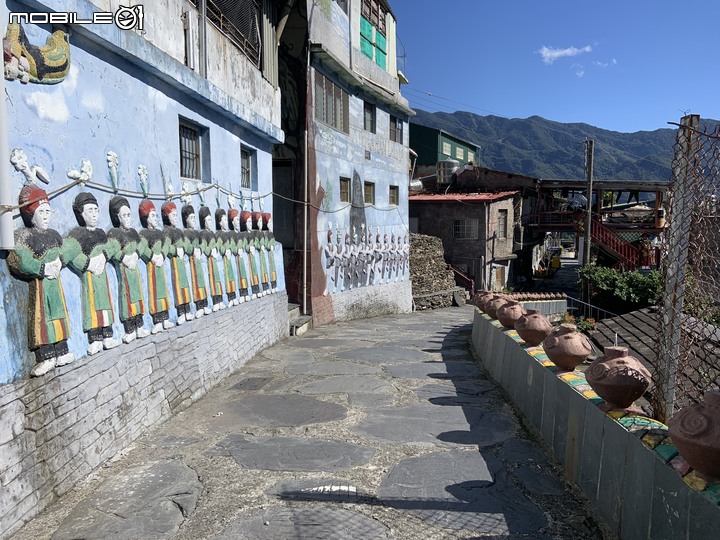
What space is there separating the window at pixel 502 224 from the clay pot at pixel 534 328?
2046 centimetres

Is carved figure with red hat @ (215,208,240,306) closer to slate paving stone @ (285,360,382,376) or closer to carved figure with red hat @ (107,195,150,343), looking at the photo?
slate paving stone @ (285,360,382,376)

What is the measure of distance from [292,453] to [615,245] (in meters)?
23.8

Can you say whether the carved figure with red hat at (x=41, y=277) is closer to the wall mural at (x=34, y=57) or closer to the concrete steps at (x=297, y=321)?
the wall mural at (x=34, y=57)

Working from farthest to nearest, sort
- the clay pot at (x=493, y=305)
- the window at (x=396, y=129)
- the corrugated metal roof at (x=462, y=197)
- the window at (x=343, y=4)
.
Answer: the corrugated metal roof at (x=462, y=197)
the window at (x=396, y=129)
the window at (x=343, y=4)
the clay pot at (x=493, y=305)

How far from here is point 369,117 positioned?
17.4 metres

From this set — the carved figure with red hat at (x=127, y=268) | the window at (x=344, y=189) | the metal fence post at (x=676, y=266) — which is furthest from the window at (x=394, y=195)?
the metal fence post at (x=676, y=266)

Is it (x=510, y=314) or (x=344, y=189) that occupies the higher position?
(x=344, y=189)

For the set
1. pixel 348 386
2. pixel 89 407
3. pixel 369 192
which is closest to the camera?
pixel 89 407

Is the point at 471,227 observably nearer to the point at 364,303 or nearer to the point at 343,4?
the point at 364,303

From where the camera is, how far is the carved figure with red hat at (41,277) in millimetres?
3967

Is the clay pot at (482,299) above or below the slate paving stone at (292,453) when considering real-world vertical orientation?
above

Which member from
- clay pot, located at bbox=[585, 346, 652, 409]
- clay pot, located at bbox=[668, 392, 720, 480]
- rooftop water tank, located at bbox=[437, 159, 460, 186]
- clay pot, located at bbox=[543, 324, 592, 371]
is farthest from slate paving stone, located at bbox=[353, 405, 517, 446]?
rooftop water tank, located at bbox=[437, 159, 460, 186]

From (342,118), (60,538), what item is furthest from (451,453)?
(342,118)

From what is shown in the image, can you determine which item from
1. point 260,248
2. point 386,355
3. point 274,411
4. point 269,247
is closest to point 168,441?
point 274,411
